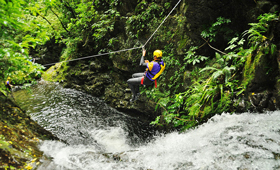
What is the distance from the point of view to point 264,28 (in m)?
3.36

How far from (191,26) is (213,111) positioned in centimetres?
280

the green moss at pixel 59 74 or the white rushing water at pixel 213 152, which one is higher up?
the green moss at pixel 59 74

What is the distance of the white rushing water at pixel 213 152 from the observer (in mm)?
2605

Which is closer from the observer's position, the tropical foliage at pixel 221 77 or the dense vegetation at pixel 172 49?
the dense vegetation at pixel 172 49

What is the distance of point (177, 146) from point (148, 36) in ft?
15.2

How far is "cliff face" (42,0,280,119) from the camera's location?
4344 mm

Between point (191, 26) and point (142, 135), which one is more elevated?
point (191, 26)

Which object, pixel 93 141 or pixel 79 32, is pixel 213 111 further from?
pixel 79 32

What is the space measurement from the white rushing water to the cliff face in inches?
36.2

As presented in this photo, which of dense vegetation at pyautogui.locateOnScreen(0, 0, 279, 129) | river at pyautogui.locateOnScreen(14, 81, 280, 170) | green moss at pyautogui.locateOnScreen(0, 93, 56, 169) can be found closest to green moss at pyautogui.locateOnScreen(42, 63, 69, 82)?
dense vegetation at pyautogui.locateOnScreen(0, 0, 279, 129)

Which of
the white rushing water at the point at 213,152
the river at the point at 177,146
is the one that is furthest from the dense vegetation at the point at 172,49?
the river at the point at 177,146

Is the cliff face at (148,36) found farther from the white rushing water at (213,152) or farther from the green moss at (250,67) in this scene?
the white rushing water at (213,152)

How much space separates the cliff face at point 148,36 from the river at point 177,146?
3.11 feet

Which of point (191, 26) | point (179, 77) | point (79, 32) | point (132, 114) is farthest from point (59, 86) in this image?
point (191, 26)
